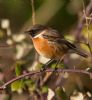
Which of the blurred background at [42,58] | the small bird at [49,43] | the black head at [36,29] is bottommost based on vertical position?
the blurred background at [42,58]

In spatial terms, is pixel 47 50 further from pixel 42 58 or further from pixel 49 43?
pixel 42 58

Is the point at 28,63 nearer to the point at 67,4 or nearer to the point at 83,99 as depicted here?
the point at 83,99

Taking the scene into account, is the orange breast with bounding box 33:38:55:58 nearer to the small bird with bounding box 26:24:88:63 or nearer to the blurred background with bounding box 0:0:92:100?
the small bird with bounding box 26:24:88:63

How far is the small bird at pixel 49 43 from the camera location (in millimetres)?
5684

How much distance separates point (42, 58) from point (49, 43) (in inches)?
12.5

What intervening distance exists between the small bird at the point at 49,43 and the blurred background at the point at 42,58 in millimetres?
154

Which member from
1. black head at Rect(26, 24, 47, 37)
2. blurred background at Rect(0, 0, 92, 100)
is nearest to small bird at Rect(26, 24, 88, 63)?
black head at Rect(26, 24, 47, 37)

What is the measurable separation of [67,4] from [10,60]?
7.20 feet

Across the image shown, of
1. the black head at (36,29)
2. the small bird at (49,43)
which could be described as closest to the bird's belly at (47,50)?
the small bird at (49,43)

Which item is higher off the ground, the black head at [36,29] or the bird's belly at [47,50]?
the black head at [36,29]

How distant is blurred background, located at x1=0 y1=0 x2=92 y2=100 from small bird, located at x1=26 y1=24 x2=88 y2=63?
15cm

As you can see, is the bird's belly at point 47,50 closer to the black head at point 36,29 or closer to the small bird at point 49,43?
the small bird at point 49,43

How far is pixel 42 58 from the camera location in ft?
19.8

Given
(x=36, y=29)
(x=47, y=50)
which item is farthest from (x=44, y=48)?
(x=36, y=29)
